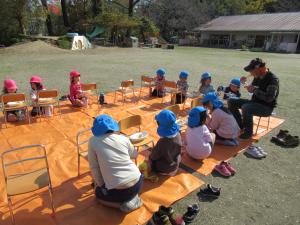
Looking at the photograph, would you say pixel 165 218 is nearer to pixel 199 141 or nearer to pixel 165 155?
pixel 165 155

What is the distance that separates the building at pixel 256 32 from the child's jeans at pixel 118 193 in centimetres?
3825

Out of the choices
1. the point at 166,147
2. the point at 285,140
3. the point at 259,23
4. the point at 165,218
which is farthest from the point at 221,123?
the point at 259,23

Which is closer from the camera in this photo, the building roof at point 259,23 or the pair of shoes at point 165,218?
the pair of shoes at point 165,218

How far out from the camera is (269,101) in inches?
202

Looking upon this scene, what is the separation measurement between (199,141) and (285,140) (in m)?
2.34

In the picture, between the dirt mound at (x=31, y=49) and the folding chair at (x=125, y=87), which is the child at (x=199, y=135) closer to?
the folding chair at (x=125, y=87)

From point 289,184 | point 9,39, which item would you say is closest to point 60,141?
point 289,184

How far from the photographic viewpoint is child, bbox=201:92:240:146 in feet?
15.9

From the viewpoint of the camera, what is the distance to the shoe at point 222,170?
404 centimetres

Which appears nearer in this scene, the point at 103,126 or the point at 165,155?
the point at 103,126

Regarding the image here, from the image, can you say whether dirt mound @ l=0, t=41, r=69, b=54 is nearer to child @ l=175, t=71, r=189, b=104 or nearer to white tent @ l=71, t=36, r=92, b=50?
white tent @ l=71, t=36, r=92, b=50

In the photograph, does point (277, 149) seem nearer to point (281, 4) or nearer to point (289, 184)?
point (289, 184)

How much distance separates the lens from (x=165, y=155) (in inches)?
145

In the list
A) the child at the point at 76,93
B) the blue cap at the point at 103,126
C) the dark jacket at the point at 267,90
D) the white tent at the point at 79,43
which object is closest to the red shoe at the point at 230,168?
the dark jacket at the point at 267,90
